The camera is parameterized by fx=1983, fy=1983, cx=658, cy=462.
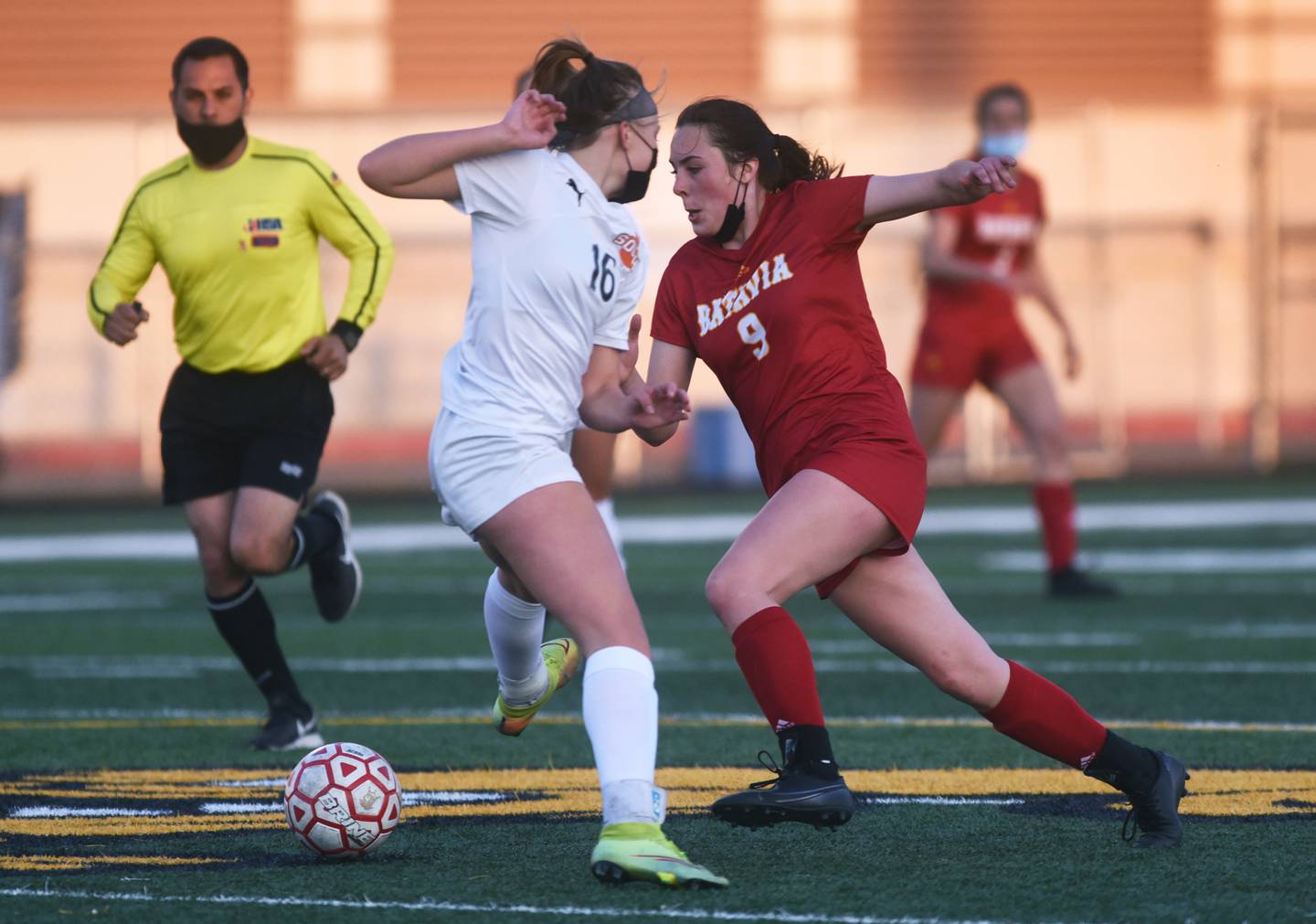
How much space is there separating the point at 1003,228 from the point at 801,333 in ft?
19.3

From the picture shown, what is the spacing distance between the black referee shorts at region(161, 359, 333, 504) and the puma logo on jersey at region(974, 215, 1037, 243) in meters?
4.70

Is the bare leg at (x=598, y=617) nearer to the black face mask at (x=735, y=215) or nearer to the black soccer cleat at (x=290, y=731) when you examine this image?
the black face mask at (x=735, y=215)

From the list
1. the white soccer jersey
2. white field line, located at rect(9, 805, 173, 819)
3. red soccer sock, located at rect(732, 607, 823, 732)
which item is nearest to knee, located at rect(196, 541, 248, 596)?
white field line, located at rect(9, 805, 173, 819)

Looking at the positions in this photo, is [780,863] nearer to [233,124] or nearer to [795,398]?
[795,398]

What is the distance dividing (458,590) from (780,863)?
25.4ft

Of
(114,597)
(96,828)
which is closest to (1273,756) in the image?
(96,828)

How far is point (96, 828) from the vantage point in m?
5.11

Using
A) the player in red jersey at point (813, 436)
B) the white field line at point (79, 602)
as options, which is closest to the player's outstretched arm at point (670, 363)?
the player in red jersey at point (813, 436)

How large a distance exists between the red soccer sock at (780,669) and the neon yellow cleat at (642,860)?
20.6 inches

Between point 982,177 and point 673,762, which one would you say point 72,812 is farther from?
point 982,177

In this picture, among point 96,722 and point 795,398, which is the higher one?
point 795,398

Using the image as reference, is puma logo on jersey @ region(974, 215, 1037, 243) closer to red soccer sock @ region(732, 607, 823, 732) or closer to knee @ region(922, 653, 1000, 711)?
knee @ region(922, 653, 1000, 711)

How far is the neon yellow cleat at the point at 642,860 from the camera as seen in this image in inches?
162

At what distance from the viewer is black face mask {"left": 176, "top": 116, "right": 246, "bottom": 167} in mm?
6781
